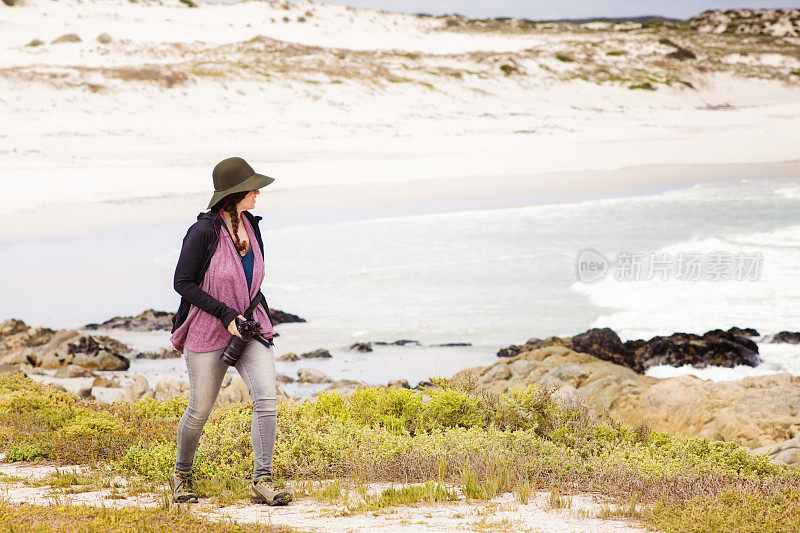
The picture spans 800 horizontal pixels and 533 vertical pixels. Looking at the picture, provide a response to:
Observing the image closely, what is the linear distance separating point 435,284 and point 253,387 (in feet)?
39.0

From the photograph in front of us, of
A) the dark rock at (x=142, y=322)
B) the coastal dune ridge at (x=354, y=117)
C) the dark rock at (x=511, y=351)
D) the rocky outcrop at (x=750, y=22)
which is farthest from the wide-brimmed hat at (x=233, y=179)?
the rocky outcrop at (x=750, y=22)

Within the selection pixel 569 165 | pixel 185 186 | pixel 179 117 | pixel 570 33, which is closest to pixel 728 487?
pixel 185 186

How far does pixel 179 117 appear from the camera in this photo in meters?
34.5

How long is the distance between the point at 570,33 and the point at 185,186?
72.8 metres

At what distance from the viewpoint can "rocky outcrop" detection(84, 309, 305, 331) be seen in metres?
14.0

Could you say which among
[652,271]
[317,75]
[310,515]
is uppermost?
[317,75]

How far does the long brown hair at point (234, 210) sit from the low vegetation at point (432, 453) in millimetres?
1612

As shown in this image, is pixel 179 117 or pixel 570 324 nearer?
pixel 570 324

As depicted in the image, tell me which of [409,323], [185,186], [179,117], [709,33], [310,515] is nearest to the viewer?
[310,515]

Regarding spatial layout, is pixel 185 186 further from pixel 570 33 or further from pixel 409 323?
pixel 570 33

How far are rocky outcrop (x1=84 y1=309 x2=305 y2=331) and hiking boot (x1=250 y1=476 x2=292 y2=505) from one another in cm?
886

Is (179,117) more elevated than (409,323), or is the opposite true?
(179,117)

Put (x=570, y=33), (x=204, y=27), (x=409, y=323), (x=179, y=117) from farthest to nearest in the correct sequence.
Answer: (x=570, y=33), (x=204, y=27), (x=179, y=117), (x=409, y=323)

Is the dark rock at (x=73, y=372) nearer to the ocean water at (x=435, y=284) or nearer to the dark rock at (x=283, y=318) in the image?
the ocean water at (x=435, y=284)
